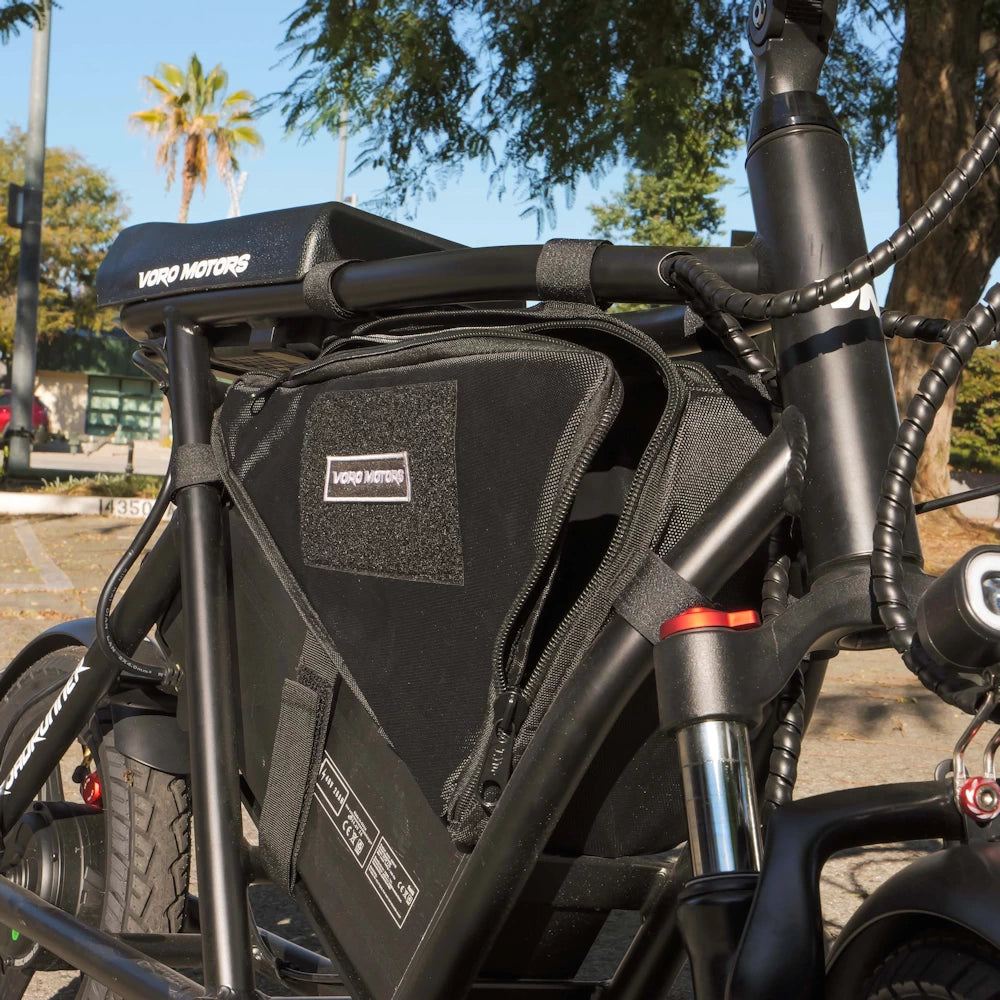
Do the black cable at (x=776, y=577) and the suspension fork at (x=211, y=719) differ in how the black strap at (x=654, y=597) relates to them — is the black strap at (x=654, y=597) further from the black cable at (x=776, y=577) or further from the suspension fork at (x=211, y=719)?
the suspension fork at (x=211, y=719)

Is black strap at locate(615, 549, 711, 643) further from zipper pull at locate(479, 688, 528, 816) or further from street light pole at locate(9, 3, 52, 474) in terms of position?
street light pole at locate(9, 3, 52, 474)

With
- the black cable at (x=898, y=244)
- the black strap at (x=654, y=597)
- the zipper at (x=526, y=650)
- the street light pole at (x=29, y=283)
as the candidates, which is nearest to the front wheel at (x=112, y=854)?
the zipper at (x=526, y=650)

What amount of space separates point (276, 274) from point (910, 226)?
92 centimetres

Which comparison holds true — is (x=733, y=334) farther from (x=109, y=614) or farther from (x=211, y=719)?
(x=109, y=614)

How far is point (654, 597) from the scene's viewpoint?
1145 mm

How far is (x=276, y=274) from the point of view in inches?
65.7

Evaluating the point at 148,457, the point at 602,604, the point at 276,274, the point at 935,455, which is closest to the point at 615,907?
the point at 602,604

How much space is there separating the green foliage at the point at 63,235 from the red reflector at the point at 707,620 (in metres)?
33.2

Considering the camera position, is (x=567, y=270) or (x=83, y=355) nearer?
(x=567, y=270)

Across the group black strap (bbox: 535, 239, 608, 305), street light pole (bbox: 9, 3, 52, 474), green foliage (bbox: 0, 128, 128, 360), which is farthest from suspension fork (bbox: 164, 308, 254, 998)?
green foliage (bbox: 0, 128, 128, 360)

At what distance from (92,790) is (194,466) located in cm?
71

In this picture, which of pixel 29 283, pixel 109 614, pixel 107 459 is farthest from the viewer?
pixel 107 459

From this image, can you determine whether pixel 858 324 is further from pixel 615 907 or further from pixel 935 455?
pixel 935 455

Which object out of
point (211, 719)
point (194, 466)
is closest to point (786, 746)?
point (211, 719)
